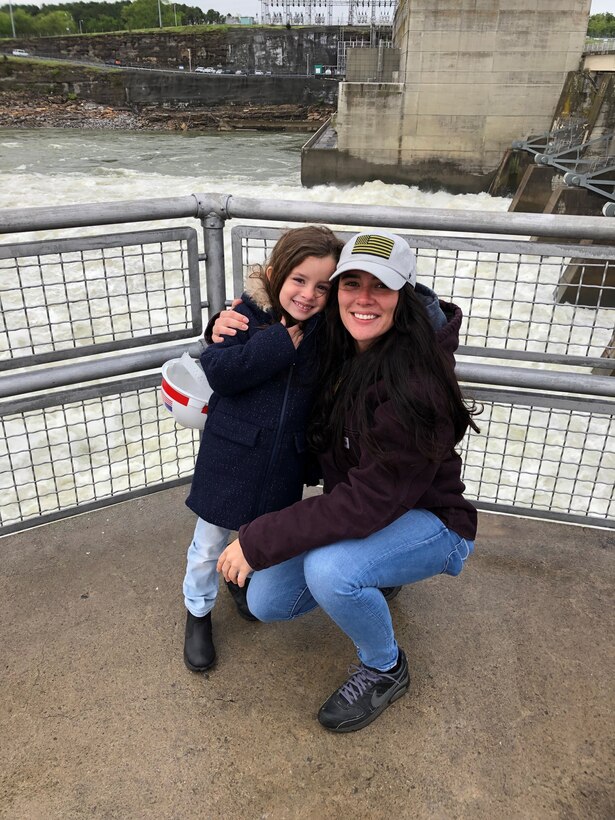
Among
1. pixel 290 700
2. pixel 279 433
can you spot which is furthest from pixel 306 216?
pixel 290 700

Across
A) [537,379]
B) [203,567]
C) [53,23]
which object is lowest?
[203,567]

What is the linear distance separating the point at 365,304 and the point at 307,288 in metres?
0.20

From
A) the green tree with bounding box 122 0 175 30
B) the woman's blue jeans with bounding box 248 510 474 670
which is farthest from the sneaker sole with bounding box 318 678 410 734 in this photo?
the green tree with bounding box 122 0 175 30

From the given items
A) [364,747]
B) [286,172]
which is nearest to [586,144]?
[286,172]

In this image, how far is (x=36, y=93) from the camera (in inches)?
1914

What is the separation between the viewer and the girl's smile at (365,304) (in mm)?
1718

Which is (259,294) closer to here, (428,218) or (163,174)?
(428,218)

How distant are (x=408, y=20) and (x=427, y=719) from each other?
2538 cm

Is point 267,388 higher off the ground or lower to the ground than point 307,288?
lower

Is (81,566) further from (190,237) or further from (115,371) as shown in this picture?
(190,237)

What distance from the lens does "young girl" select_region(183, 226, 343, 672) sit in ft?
6.01

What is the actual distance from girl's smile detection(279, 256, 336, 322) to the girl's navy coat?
1.7 inches

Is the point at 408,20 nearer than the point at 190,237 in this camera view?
No

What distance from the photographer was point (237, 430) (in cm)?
192
